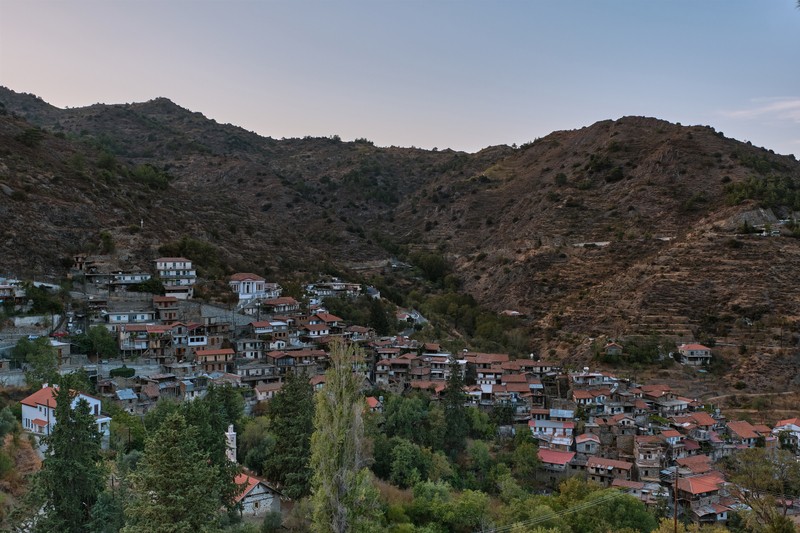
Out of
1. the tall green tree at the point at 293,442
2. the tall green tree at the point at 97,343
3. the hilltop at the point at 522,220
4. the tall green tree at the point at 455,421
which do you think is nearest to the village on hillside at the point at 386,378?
the tall green tree at the point at 97,343

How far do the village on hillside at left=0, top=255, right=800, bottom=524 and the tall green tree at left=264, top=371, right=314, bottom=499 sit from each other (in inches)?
90.3

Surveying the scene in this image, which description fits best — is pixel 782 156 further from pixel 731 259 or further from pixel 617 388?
pixel 617 388

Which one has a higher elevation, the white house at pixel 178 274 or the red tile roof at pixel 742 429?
the white house at pixel 178 274

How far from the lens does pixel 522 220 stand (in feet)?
208

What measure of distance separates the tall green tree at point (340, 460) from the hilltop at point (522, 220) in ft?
84.5

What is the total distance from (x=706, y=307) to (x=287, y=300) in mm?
27300

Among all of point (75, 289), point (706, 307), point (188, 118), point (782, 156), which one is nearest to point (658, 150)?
point (782, 156)

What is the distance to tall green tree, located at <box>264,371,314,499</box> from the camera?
1742cm

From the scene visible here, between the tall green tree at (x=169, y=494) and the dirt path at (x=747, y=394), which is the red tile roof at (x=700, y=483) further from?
the tall green tree at (x=169, y=494)

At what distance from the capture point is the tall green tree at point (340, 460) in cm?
1250

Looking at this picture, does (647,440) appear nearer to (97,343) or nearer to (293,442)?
(293,442)

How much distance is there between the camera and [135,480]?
10547 mm

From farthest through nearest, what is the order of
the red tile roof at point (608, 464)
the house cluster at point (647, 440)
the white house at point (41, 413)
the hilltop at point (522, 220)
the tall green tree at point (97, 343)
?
the hilltop at point (522, 220) → the tall green tree at point (97, 343) → the red tile roof at point (608, 464) → the house cluster at point (647, 440) → the white house at point (41, 413)

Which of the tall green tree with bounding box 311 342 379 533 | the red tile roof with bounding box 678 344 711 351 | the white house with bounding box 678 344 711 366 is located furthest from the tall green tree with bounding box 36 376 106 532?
the red tile roof with bounding box 678 344 711 351
